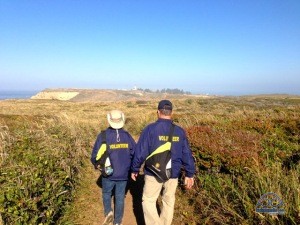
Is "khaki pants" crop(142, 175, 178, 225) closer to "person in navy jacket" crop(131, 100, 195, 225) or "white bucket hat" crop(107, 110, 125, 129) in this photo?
"person in navy jacket" crop(131, 100, 195, 225)

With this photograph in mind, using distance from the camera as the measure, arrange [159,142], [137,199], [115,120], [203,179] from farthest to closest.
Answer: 1. [137,199]
2. [203,179]
3. [115,120]
4. [159,142]

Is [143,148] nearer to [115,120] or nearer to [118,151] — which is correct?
[118,151]

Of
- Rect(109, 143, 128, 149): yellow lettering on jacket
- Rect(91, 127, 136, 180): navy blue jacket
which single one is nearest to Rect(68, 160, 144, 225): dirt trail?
Rect(91, 127, 136, 180): navy blue jacket

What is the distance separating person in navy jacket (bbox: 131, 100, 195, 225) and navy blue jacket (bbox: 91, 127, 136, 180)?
1.23 ft

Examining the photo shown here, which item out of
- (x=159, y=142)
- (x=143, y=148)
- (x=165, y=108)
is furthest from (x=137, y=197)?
(x=165, y=108)

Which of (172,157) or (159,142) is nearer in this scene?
(159,142)

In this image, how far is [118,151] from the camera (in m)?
4.89

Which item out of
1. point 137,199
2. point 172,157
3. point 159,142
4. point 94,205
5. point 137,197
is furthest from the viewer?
point 137,197

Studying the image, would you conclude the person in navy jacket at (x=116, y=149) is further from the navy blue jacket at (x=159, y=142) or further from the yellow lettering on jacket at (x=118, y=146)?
the navy blue jacket at (x=159, y=142)

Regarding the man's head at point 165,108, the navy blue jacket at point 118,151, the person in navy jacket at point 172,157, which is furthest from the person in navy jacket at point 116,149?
the man's head at point 165,108

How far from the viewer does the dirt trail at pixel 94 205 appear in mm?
5730

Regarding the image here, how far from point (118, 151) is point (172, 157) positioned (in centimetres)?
100

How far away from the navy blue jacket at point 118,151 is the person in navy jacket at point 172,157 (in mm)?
374

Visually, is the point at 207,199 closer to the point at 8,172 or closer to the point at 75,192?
the point at 75,192
